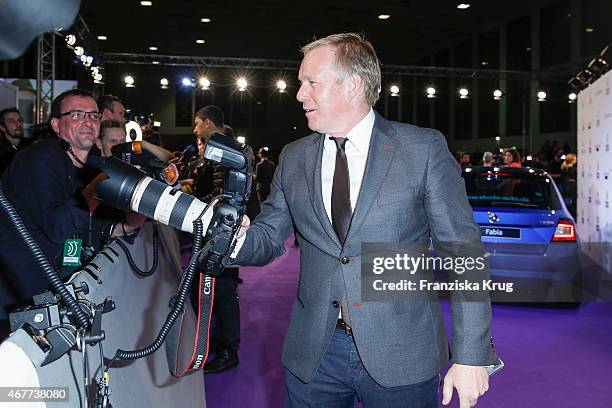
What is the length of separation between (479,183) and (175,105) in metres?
22.3

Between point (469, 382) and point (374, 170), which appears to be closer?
point (469, 382)

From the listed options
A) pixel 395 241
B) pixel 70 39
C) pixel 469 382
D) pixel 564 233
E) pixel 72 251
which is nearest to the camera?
pixel 469 382

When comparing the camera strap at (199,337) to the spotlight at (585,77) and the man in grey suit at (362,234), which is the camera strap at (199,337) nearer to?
the man in grey suit at (362,234)

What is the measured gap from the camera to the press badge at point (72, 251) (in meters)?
2.79

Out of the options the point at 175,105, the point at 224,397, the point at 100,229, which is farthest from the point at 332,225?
the point at 175,105

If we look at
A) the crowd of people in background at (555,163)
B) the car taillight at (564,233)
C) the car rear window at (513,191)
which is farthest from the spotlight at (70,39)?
the car taillight at (564,233)

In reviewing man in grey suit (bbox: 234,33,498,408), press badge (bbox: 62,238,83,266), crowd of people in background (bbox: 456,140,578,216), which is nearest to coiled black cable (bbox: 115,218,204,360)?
man in grey suit (bbox: 234,33,498,408)

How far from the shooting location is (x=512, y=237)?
6.08 m

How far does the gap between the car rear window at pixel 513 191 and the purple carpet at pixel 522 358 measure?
3.62ft

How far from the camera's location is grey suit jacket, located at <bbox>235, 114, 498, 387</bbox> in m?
1.82

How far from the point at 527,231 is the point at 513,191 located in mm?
505
